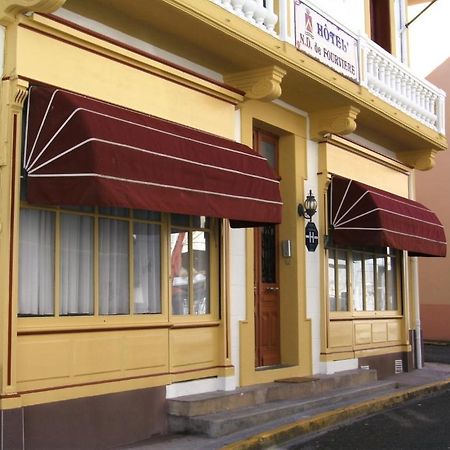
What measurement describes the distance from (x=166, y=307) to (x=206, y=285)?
31.6 inches

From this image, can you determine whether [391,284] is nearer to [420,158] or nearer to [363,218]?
[420,158]

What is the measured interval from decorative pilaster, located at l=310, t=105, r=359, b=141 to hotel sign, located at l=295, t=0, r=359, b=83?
1.52 feet

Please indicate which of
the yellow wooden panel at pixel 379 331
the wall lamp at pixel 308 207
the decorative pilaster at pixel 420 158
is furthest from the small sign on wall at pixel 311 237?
the decorative pilaster at pixel 420 158

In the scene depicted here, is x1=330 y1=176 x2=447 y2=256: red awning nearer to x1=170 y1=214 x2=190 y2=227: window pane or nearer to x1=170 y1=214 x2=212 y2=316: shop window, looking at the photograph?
x1=170 y1=214 x2=212 y2=316: shop window

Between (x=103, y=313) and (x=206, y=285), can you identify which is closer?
(x=103, y=313)

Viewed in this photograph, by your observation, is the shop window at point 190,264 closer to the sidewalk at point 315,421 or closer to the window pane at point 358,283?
the sidewalk at point 315,421

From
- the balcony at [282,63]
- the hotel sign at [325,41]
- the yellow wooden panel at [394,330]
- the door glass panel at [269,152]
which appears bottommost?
A: the yellow wooden panel at [394,330]

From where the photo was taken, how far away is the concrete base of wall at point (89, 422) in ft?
18.9

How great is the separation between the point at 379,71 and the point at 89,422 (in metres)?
7.02

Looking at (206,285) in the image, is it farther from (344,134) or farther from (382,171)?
(382,171)

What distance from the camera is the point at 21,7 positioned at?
5.90 meters

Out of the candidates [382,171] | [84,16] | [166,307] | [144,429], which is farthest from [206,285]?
[382,171]

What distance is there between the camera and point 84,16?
22.0 feet

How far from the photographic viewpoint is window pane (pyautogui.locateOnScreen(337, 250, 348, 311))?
10.8 metres
